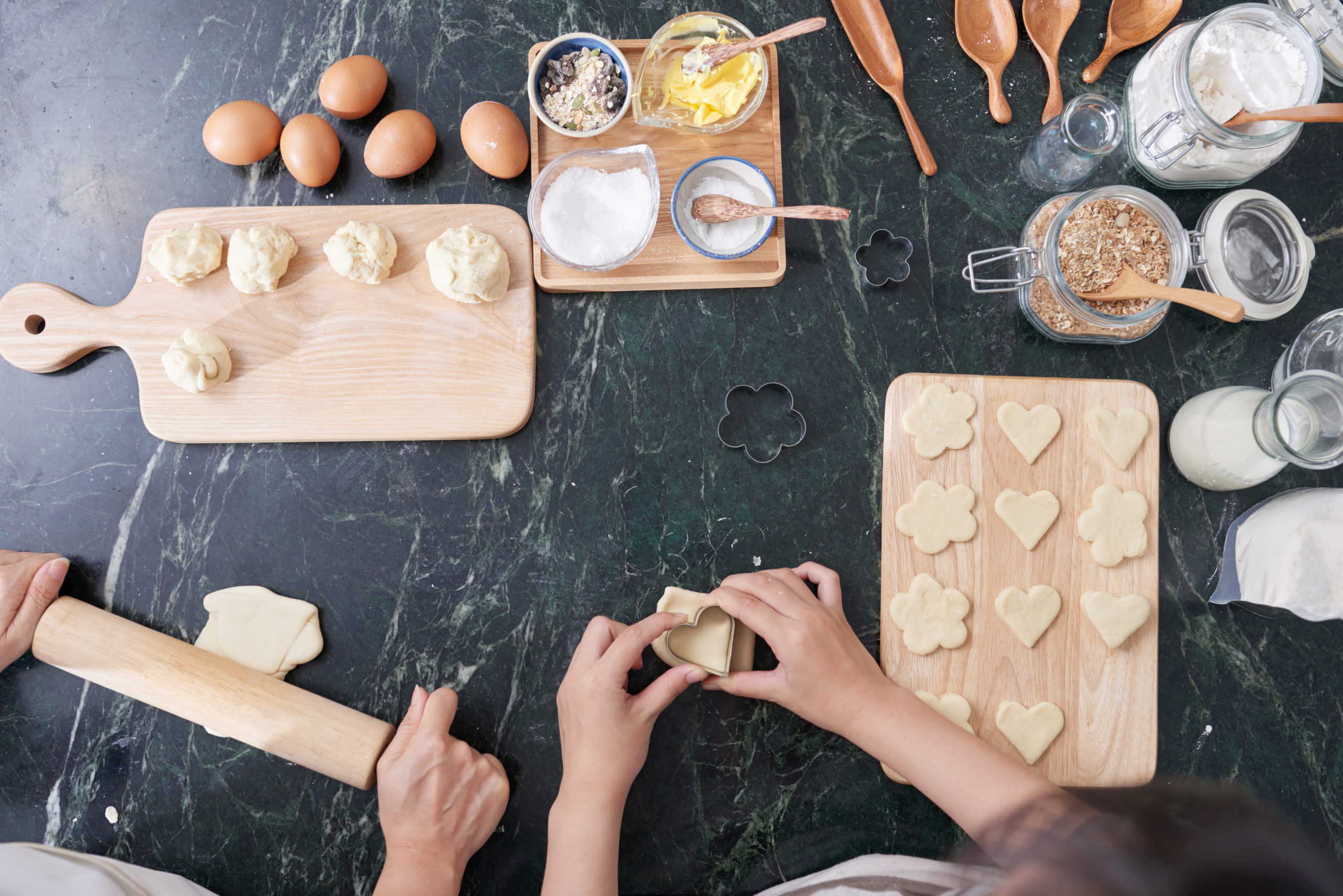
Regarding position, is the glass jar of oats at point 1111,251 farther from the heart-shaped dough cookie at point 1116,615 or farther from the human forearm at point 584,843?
the human forearm at point 584,843

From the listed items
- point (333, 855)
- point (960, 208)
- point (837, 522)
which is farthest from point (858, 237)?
point (333, 855)

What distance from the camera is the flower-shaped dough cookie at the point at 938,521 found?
112 centimetres

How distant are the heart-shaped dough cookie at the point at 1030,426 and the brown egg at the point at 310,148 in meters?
1.15

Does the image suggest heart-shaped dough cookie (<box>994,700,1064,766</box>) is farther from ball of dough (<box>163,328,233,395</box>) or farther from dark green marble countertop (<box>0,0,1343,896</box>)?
ball of dough (<box>163,328,233,395</box>)

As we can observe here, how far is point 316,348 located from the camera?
1139 mm

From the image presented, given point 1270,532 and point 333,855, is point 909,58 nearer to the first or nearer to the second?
point 1270,532

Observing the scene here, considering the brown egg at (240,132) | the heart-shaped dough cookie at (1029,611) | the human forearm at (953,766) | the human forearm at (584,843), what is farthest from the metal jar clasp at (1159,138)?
the brown egg at (240,132)

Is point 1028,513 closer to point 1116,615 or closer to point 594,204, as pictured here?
point 1116,615

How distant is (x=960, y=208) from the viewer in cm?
122

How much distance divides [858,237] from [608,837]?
101cm

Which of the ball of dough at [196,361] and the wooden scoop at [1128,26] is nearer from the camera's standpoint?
the ball of dough at [196,361]

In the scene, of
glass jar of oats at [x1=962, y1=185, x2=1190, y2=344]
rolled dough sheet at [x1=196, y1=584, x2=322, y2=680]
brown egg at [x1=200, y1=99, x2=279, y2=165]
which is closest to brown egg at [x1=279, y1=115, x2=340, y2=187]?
brown egg at [x1=200, y1=99, x2=279, y2=165]

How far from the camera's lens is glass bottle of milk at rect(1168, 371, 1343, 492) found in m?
1.03

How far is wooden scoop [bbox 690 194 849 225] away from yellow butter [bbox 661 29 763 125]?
127mm
